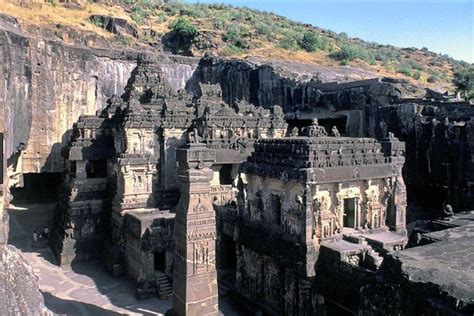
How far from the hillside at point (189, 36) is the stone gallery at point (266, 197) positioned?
Result: 1635 centimetres

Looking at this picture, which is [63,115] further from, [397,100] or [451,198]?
[451,198]

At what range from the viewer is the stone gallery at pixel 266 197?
11.5 m

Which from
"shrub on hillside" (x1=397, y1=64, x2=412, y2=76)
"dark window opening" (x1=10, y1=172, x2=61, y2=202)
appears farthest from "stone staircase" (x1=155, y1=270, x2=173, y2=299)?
"shrub on hillside" (x1=397, y1=64, x2=412, y2=76)

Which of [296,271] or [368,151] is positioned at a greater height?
[368,151]

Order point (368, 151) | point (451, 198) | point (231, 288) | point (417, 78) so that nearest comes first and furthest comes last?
point (368, 151)
point (231, 288)
point (451, 198)
point (417, 78)

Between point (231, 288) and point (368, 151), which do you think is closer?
point (368, 151)

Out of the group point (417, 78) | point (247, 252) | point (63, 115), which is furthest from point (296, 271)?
point (417, 78)

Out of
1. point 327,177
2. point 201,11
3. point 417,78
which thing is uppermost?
point 201,11

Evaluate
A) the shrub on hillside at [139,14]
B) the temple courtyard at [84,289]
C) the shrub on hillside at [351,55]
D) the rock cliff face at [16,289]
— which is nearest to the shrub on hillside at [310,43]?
the shrub on hillside at [351,55]

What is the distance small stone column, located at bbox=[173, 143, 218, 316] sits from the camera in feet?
37.5

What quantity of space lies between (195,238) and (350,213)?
6022mm

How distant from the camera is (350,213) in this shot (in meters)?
15.0

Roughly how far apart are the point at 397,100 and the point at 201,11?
163ft

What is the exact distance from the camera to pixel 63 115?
1219 inches
